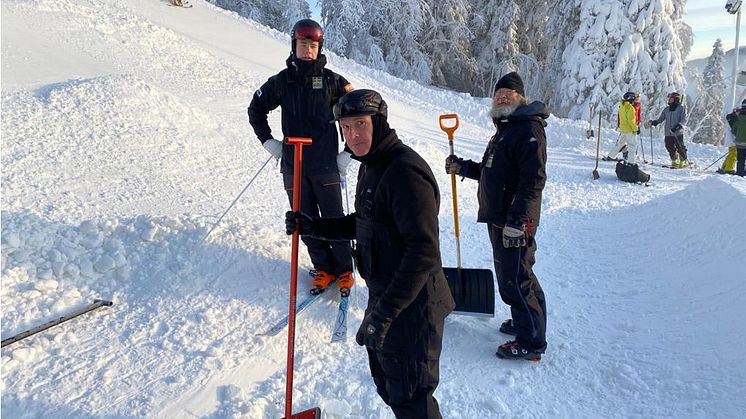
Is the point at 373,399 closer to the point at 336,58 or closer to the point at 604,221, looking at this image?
the point at 604,221

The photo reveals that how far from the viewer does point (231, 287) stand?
159 inches

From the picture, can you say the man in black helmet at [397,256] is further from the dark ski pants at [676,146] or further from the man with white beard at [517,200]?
the dark ski pants at [676,146]

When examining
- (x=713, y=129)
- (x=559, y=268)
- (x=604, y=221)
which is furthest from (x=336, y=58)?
(x=713, y=129)

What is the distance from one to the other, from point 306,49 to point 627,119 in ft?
34.1

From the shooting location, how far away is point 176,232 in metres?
4.30

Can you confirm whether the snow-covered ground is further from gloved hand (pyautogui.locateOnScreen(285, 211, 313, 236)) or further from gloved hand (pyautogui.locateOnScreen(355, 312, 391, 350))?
gloved hand (pyautogui.locateOnScreen(285, 211, 313, 236))

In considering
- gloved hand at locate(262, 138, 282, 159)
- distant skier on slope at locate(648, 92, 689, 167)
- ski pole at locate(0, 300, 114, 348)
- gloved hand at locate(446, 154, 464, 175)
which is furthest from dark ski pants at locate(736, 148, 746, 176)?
ski pole at locate(0, 300, 114, 348)

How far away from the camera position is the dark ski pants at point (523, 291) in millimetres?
3516

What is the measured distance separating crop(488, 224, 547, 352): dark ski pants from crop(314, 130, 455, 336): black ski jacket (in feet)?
4.43

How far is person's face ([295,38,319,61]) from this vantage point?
3652 mm

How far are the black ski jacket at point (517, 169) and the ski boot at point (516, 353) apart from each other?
979 mm

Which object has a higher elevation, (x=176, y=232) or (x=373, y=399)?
(x=176, y=232)

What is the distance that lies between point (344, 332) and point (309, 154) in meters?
1.50

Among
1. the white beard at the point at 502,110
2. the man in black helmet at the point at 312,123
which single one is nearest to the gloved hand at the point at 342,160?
the man in black helmet at the point at 312,123
